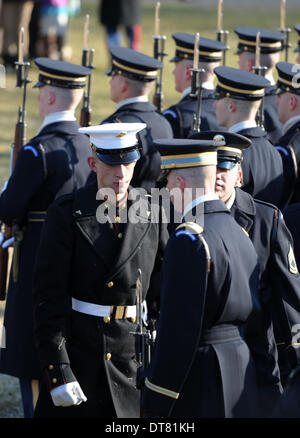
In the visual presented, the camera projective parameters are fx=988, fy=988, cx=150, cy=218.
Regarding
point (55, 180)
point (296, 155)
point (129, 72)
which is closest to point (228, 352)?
point (55, 180)

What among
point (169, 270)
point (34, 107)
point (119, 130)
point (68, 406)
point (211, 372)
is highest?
point (119, 130)

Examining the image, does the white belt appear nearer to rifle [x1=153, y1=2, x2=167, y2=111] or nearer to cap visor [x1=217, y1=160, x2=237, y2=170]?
cap visor [x1=217, y1=160, x2=237, y2=170]

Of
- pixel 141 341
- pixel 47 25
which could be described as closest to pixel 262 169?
pixel 141 341

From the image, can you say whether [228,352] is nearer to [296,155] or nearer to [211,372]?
[211,372]

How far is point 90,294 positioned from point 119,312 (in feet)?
0.50

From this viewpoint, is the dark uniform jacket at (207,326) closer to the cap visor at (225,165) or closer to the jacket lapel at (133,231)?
the cap visor at (225,165)

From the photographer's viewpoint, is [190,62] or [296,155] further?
[190,62]

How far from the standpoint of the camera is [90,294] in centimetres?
418

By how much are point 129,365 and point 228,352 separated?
83 centimetres

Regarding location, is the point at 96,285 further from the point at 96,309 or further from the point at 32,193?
the point at 32,193

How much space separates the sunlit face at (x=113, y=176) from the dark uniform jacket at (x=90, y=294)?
0.08 metres

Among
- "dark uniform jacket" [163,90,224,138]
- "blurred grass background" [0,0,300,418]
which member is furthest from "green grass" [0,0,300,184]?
"dark uniform jacket" [163,90,224,138]

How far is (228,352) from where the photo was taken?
3594 millimetres

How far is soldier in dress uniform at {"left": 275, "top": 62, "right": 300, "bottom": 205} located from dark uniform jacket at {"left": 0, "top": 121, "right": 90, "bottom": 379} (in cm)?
119
